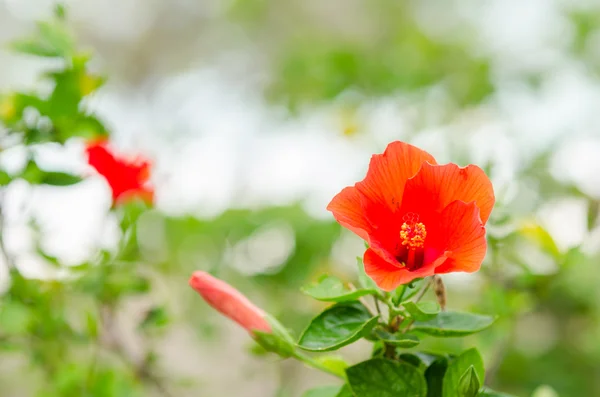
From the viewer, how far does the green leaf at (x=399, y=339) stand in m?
0.36

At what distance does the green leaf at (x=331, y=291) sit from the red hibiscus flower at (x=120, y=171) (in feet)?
1.34

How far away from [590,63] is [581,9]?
0.59 ft

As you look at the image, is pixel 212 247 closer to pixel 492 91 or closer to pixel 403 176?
pixel 492 91

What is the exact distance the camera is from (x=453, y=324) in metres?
0.39

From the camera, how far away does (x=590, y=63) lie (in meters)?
1.55

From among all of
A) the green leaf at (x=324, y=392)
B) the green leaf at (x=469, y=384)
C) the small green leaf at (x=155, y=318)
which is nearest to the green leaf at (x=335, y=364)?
the green leaf at (x=324, y=392)

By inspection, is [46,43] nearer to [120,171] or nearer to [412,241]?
[120,171]

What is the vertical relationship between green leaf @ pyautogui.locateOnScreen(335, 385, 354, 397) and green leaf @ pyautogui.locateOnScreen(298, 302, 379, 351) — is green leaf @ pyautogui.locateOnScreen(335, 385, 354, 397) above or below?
below

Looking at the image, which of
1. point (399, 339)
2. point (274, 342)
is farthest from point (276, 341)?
point (399, 339)

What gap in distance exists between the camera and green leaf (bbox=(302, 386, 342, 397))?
43 cm

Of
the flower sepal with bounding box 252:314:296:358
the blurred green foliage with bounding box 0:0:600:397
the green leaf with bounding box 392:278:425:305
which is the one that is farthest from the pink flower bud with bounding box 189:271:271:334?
the blurred green foliage with bounding box 0:0:600:397

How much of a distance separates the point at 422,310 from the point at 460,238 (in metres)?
0.05

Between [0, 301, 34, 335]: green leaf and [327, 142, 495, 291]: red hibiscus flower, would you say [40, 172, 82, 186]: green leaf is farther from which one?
[327, 142, 495, 291]: red hibiscus flower

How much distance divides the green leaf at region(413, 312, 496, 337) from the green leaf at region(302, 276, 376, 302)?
4 cm
